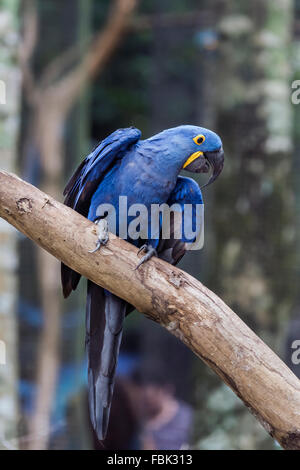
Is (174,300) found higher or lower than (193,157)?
lower

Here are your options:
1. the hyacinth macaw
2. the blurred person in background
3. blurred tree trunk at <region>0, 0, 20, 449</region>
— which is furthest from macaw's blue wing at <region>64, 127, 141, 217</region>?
the blurred person in background

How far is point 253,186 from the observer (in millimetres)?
1753

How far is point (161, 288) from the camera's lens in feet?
3.36

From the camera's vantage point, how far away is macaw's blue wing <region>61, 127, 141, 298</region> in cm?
107

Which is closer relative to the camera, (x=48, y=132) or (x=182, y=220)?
(x=182, y=220)

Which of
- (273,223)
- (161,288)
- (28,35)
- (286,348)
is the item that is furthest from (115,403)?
(28,35)

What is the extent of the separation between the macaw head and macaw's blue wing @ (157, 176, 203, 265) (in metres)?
0.06

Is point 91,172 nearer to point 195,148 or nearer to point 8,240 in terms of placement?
point 195,148

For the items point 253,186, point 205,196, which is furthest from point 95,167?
point 205,196

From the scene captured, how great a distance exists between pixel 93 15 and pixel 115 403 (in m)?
1.86

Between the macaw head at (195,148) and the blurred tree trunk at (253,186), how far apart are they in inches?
26.5

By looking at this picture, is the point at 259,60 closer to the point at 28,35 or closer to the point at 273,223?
the point at 273,223

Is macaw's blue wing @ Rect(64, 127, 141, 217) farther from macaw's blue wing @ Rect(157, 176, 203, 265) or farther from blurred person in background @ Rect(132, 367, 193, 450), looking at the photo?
blurred person in background @ Rect(132, 367, 193, 450)

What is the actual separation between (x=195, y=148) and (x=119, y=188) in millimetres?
183
